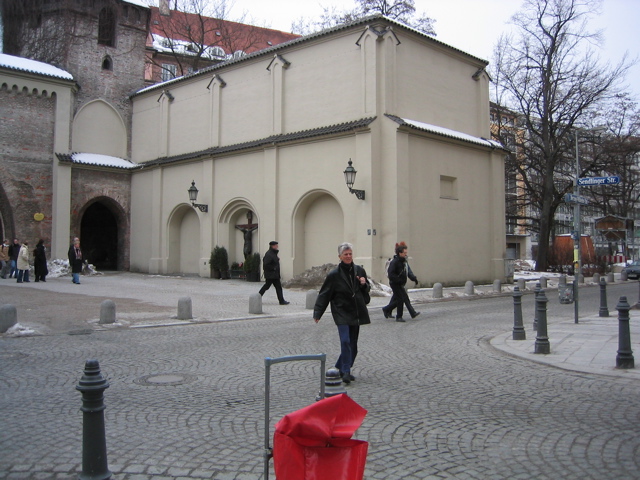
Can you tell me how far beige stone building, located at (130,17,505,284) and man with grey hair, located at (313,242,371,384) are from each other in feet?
49.1

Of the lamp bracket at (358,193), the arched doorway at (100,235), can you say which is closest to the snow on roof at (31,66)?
the arched doorway at (100,235)

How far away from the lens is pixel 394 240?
2242cm

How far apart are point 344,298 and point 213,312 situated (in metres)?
8.72

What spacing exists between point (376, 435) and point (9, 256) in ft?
91.0

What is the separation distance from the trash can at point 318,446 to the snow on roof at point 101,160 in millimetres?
31456

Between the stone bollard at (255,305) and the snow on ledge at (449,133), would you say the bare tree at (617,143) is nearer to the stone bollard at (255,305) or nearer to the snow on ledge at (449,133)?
the snow on ledge at (449,133)

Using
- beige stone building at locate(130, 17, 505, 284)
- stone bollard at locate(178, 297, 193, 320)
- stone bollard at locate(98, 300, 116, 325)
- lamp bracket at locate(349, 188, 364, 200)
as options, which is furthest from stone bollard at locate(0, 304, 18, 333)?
beige stone building at locate(130, 17, 505, 284)

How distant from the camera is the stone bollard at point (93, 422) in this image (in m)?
3.71

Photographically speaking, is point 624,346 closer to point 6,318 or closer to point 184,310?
point 184,310

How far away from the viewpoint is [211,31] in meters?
49.8

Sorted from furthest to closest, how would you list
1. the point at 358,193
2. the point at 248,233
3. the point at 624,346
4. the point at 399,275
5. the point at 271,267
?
the point at 248,233, the point at 358,193, the point at 271,267, the point at 399,275, the point at 624,346

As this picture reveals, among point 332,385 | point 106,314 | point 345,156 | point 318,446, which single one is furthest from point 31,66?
point 318,446

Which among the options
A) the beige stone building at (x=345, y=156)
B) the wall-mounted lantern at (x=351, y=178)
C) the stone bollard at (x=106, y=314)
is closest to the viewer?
the stone bollard at (x=106, y=314)

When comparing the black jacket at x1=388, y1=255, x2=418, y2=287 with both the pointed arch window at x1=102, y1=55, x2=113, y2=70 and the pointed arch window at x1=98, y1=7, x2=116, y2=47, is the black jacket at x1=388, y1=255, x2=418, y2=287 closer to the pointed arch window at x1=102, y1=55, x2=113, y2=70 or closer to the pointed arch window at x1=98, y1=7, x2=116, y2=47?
the pointed arch window at x1=102, y1=55, x2=113, y2=70
